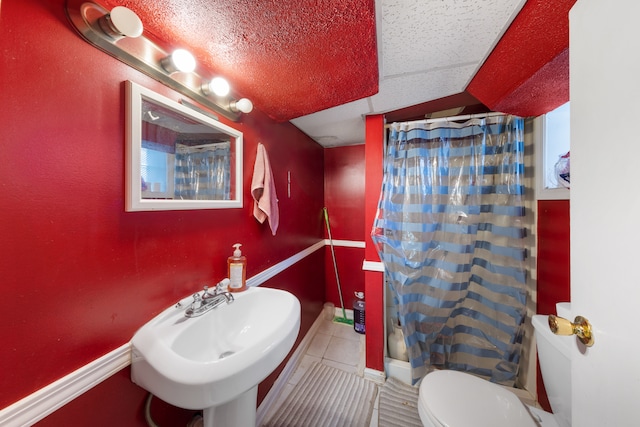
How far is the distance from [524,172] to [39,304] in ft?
7.65

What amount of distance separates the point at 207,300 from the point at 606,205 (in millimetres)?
1255

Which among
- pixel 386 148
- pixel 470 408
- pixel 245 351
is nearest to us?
pixel 245 351

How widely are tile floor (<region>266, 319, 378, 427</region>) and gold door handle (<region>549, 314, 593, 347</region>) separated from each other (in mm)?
1306

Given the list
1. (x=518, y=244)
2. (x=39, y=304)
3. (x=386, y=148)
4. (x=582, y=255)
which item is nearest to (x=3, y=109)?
(x=39, y=304)

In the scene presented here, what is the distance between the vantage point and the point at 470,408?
94cm

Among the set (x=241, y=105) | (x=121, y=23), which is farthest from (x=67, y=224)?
(x=241, y=105)

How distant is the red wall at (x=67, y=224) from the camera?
1.55 ft

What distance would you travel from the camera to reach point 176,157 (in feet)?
2.78

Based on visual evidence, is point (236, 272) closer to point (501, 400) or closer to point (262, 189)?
point (262, 189)

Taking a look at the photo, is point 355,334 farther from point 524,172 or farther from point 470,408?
point 524,172

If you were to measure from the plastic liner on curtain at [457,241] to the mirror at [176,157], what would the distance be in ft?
3.58

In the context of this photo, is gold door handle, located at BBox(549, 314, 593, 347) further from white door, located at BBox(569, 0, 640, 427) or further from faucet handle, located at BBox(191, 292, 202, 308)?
faucet handle, located at BBox(191, 292, 202, 308)

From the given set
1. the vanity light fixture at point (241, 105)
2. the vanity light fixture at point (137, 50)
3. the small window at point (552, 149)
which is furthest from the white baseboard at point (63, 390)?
the small window at point (552, 149)

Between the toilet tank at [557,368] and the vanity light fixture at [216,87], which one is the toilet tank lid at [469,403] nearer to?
the toilet tank at [557,368]
